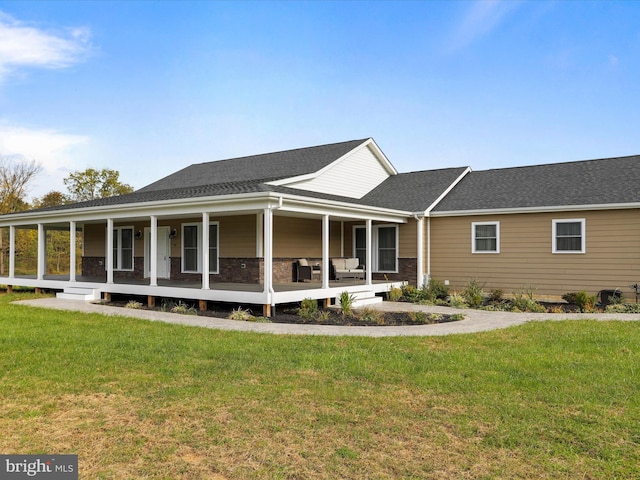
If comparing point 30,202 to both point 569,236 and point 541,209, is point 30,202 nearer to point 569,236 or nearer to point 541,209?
point 541,209

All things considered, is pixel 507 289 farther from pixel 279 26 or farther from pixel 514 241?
pixel 279 26

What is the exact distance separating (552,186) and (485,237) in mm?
2860

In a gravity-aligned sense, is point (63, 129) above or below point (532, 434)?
above

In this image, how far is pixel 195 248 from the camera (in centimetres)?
1702

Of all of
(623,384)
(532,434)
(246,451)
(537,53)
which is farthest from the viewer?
(537,53)

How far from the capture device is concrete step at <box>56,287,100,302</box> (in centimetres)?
1570

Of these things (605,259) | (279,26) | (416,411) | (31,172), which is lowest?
(416,411)

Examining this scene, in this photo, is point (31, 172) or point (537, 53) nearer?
point (537, 53)

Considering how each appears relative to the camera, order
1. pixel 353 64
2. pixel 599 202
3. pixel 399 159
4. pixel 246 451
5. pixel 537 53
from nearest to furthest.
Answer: pixel 246 451
pixel 599 202
pixel 537 53
pixel 353 64
pixel 399 159

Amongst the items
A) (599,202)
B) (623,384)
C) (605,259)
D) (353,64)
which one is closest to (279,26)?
(353,64)

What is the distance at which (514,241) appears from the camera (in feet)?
51.5

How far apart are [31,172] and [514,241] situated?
3315 cm

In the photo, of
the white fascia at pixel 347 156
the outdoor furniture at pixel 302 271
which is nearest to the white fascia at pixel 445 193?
the white fascia at pixel 347 156

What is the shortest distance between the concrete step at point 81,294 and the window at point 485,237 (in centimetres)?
1256
